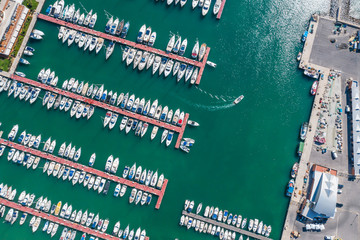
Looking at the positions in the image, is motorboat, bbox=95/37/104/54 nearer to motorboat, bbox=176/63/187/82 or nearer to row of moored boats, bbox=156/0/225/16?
row of moored boats, bbox=156/0/225/16

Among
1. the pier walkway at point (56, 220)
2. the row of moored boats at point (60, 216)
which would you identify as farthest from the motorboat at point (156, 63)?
the pier walkway at point (56, 220)

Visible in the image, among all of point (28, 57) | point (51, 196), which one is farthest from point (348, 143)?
point (28, 57)

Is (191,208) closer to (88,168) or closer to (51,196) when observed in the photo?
(88,168)

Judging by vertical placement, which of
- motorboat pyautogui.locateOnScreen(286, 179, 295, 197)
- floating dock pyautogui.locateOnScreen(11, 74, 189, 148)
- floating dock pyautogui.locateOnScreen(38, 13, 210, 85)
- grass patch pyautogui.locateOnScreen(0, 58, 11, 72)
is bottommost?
motorboat pyautogui.locateOnScreen(286, 179, 295, 197)

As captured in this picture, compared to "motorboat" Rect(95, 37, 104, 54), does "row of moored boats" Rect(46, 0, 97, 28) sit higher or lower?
higher

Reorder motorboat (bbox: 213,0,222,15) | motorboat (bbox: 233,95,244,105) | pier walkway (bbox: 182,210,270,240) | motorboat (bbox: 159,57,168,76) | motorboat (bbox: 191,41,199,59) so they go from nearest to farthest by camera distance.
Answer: pier walkway (bbox: 182,210,270,240), motorboat (bbox: 191,41,199,59), motorboat (bbox: 159,57,168,76), motorboat (bbox: 233,95,244,105), motorboat (bbox: 213,0,222,15)

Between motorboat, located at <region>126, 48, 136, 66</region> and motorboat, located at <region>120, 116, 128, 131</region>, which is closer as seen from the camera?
motorboat, located at <region>120, 116, 128, 131</region>

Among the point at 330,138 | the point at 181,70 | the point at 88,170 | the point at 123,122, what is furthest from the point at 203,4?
the point at 88,170

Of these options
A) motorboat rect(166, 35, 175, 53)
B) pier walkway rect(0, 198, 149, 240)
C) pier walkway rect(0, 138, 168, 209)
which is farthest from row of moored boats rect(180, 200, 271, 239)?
motorboat rect(166, 35, 175, 53)
